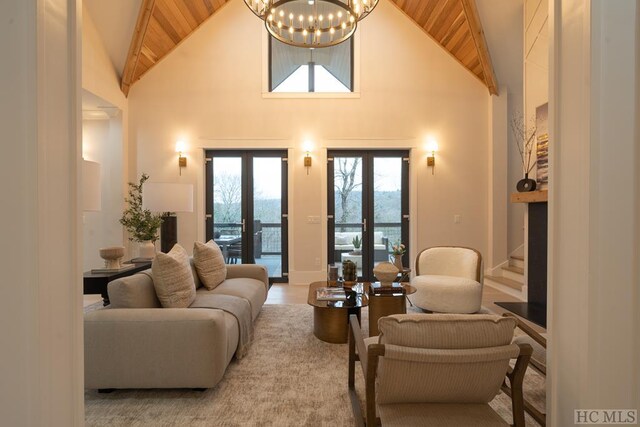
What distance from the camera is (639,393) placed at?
1.01 m

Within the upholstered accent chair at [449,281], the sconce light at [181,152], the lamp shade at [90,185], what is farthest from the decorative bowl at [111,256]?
the upholstered accent chair at [449,281]

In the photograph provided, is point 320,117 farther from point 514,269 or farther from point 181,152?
point 514,269

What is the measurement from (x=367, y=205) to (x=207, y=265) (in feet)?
10.6

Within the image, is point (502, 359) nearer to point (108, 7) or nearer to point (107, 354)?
point (107, 354)

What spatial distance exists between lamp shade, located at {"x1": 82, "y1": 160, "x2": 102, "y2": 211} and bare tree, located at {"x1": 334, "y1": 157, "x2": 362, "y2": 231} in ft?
12.6

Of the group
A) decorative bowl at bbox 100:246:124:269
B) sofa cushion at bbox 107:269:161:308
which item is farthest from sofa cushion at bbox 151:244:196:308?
decorative bowl at bbox 100:246:124:269

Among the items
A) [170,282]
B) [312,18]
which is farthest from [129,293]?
[312,18]

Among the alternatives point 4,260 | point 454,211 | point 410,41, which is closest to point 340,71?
point 410,41

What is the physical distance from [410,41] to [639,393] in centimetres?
580

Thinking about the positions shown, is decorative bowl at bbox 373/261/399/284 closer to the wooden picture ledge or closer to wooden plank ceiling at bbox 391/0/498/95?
the wooden picture ledge

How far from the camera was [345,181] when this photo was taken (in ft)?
19.0

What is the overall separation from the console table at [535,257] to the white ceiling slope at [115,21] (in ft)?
18.9

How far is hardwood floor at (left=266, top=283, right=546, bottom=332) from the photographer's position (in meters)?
4.33

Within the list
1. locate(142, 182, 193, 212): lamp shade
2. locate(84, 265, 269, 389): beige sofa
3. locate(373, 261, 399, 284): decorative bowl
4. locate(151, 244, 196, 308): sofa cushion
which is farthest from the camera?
locate(142, 182, 193, 212): lamp shade
